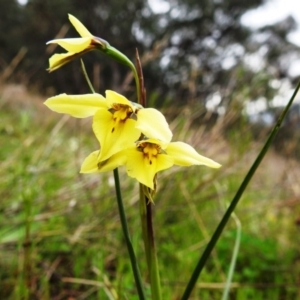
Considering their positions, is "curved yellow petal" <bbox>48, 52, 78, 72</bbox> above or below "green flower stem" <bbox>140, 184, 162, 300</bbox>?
above

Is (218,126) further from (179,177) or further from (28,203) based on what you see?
(28,203)

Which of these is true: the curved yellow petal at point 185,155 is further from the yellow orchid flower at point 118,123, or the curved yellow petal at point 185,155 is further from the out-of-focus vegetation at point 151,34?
the out-of-focus vegetation at point 151,34

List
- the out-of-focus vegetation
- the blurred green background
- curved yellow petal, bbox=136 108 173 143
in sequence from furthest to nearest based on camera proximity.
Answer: the out-of-focus vegetation, the blurred green background, curved yellow petal, bbox=136 108 173 143

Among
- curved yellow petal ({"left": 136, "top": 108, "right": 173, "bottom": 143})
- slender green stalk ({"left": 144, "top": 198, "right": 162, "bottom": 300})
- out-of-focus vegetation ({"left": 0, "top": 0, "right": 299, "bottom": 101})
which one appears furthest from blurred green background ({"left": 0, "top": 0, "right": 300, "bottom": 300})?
out-of-focus vegetation ({"left": 0, "top": 0, "right": 299, "bottom": 101})

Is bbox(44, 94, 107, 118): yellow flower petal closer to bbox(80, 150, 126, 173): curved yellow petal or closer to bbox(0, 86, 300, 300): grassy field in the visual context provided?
bbox(80, 150, 126, 173): curved yellow petal

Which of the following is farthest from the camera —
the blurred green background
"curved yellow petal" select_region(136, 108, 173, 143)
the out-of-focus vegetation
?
the out-of-focus vegetation

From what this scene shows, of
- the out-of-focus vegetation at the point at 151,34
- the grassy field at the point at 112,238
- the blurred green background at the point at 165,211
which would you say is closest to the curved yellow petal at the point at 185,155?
the blurred green background at the point at 165,211

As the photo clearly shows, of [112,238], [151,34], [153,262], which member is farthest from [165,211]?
[151,34]

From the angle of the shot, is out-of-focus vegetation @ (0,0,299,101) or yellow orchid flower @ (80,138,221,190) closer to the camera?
yellow orchid flower @ (80,138,221,190)
